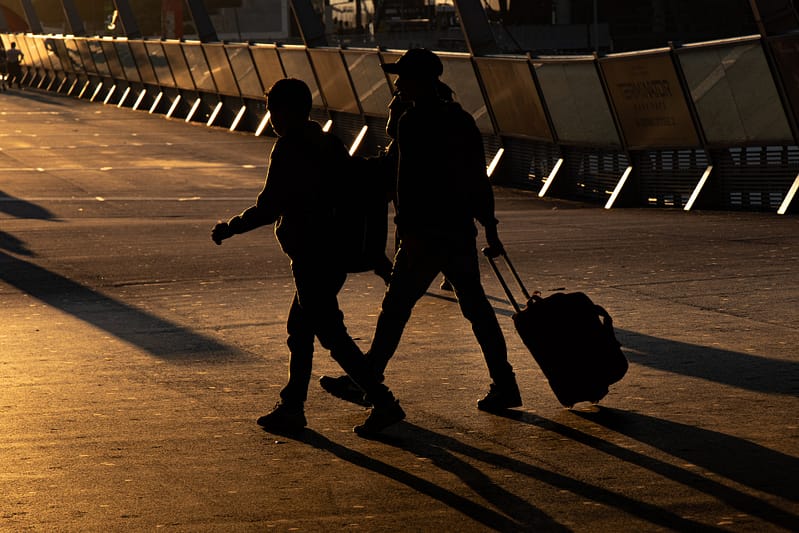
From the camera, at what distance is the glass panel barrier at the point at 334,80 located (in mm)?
30906

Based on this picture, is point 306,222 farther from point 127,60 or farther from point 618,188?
point 127,60

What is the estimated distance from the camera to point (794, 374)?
8.70 meters

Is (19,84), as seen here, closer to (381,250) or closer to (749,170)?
(749,170)

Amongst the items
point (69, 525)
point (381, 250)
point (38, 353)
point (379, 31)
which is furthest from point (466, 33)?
point (379, 31)

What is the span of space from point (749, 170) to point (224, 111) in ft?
73.0

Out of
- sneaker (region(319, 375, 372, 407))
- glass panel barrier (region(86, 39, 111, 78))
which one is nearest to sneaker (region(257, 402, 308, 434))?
sneaker (region(319, 375, 372, 407))

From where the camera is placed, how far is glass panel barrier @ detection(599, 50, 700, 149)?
20406 millimetres

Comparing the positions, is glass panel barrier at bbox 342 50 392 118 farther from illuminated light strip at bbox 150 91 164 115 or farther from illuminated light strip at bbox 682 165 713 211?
illuminated light strip at bbox 150 91 164 115

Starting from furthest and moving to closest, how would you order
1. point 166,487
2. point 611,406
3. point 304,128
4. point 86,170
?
1. point 86,170
2. point 611,406
3. point 304,128
4. point 166,487

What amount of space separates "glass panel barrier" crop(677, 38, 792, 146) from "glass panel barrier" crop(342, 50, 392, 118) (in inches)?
366

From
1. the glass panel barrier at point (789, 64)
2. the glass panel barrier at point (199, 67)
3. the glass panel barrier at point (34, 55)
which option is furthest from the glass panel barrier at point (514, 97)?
the glass panel barrier at point (34, 55)

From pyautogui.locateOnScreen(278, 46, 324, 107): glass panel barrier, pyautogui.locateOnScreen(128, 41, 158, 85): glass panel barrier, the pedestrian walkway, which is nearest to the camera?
the pedestrian walkway

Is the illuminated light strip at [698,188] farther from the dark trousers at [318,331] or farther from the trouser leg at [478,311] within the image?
the dark trousers at [318,331]

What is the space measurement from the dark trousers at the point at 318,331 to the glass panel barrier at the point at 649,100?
13.2 m
